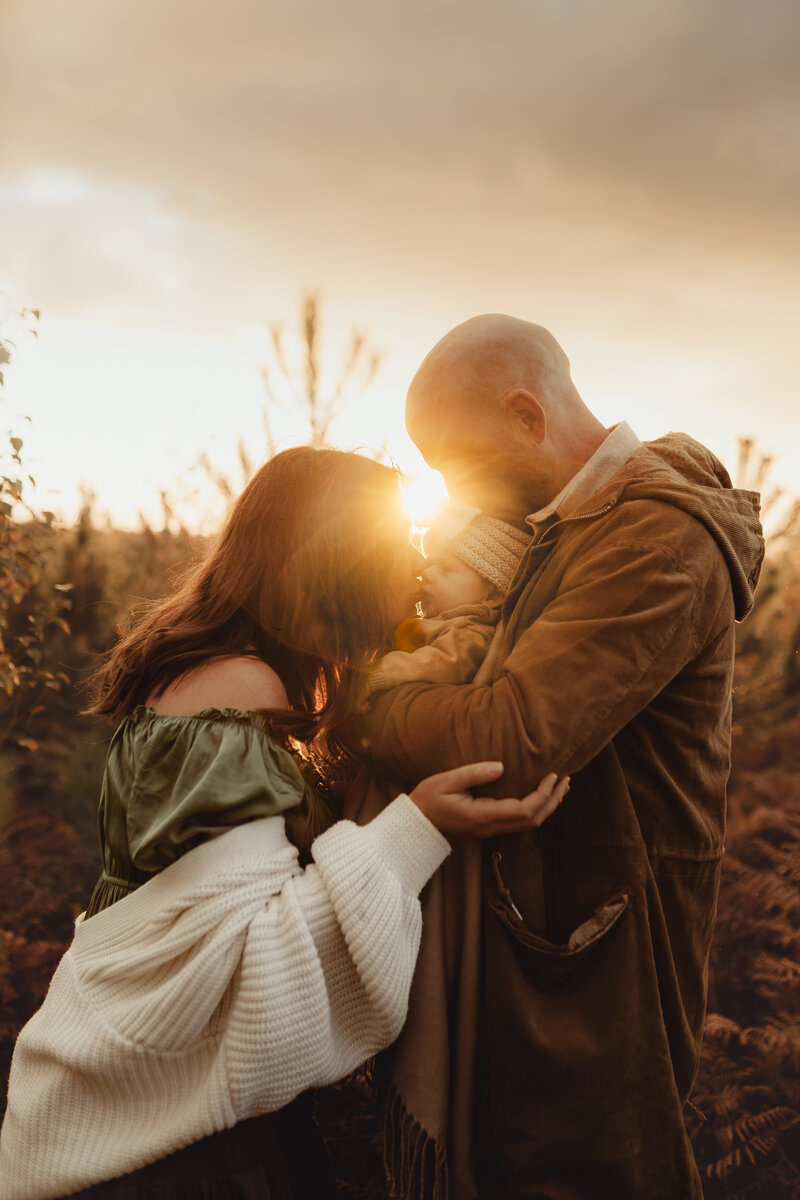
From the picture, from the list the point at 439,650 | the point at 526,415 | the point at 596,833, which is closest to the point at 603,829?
the point at 596,833

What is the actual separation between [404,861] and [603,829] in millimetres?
434

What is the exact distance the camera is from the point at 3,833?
4.67 metres

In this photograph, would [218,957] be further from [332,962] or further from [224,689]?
[224,689]

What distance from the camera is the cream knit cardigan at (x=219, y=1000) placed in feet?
4.65

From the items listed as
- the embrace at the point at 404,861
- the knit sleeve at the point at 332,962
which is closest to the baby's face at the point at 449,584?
the embrace at the point at 404,861

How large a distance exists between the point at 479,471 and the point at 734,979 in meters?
3.26

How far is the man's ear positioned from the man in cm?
20

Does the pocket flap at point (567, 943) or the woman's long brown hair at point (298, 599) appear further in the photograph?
the woman's long brown hair at point (298, 599)

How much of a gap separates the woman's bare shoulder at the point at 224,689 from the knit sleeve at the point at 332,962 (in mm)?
343

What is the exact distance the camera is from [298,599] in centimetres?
183

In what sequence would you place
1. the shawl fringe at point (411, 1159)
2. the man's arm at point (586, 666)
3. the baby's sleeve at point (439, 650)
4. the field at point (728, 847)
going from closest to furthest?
the man's arm at point (586, 666), the shawl fringe at point (411, 1159), the baby's sleeve at point (439, 650), the field at point (728, 847)

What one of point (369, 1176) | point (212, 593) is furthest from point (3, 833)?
point (212, 593)

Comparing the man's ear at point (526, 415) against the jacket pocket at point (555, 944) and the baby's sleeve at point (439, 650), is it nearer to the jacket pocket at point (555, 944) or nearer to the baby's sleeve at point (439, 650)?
the baby's sleeve at point (439, 650)

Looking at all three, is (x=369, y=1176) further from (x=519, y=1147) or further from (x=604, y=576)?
(x=604, y=576)
